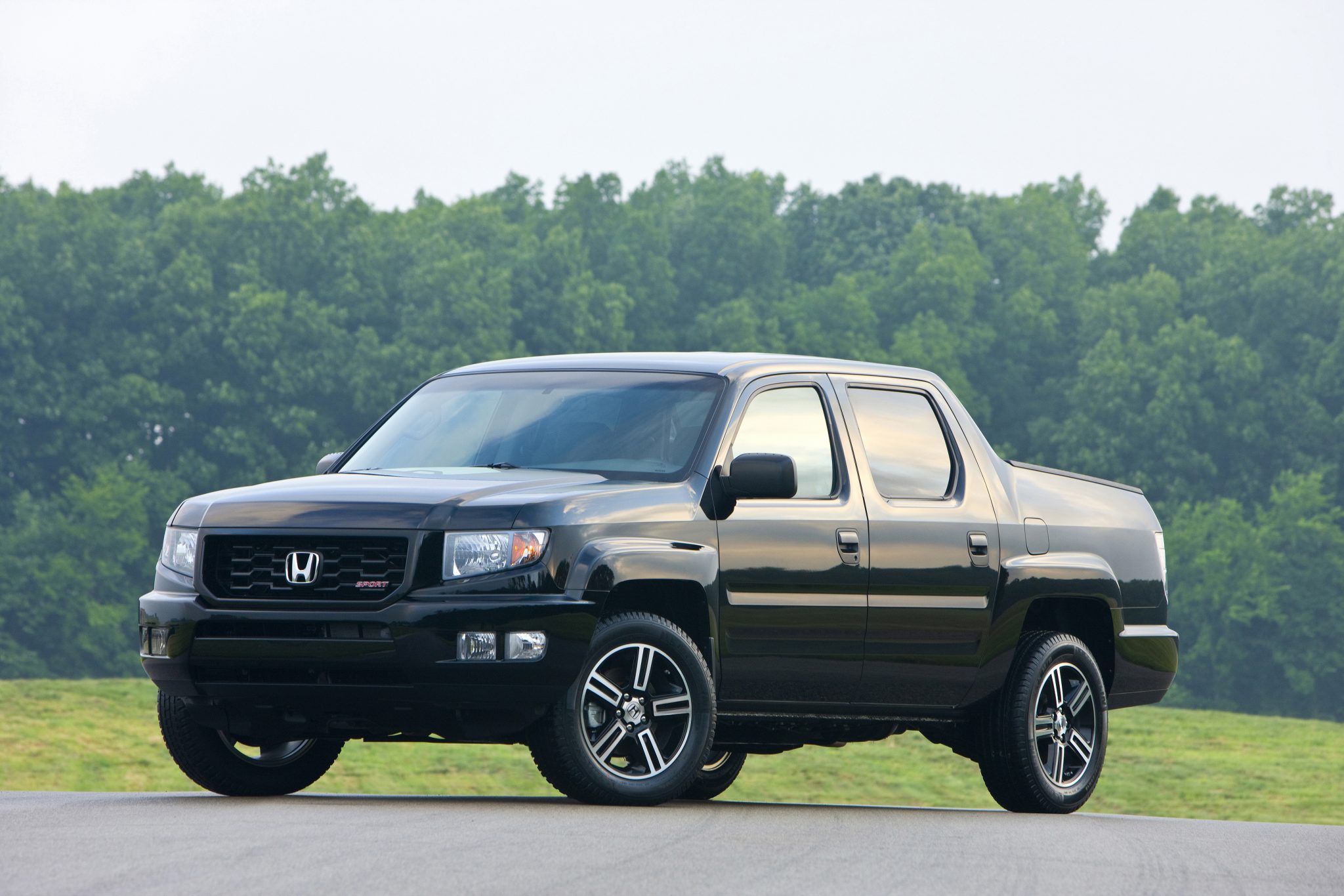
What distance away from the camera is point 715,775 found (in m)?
12.7

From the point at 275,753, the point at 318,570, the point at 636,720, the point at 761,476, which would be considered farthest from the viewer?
the point at 275,753

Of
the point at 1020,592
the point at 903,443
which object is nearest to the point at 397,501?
the point at 903,443

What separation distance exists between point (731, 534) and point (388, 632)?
1.63m

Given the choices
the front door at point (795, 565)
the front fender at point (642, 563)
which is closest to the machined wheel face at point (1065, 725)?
the front door at point (795, 565)

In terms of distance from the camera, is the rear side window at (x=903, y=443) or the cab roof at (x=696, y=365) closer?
the cab roof at (x=696, y=365)

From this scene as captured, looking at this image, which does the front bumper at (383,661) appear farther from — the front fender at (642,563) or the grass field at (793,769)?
the grass field at (793,769)

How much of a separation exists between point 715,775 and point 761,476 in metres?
3.32

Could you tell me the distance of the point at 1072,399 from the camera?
282ft

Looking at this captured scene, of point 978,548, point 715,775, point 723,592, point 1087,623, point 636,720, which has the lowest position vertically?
point 715,775

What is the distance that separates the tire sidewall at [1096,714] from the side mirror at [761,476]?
7.54ft

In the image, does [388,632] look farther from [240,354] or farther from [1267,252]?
[1267,252]

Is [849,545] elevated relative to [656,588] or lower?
elevated

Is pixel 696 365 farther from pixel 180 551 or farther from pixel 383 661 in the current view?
pixel 180 551

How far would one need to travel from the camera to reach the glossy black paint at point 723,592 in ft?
→ 30.6
